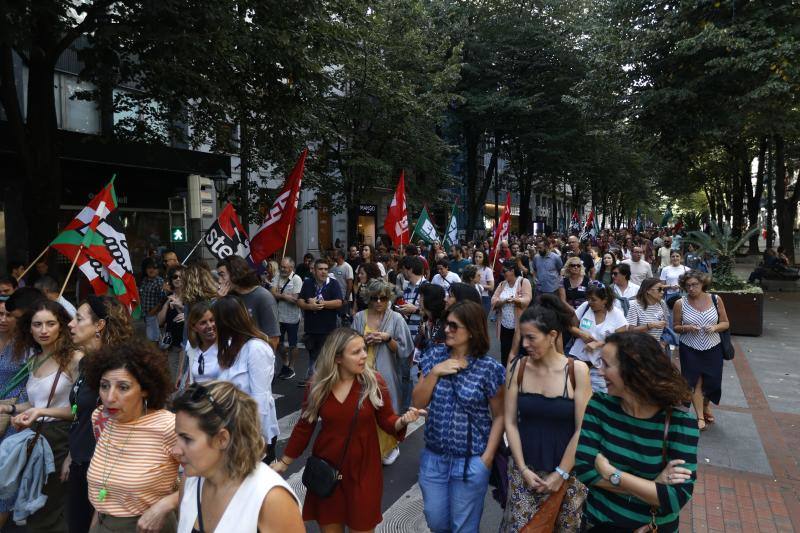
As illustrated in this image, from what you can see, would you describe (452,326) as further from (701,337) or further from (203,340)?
(701,337)

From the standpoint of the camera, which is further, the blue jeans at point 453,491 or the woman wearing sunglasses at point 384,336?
the woman wearing sunglasses at point 384,336

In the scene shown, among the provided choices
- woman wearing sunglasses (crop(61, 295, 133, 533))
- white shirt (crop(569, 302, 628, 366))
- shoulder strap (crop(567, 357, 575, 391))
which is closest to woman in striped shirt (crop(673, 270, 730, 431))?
white shirt (crop(569, 302, 628, 366))

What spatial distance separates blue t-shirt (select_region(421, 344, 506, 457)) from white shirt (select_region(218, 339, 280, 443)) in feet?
3.80

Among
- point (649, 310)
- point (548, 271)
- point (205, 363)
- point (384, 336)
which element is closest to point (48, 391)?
point (205, 363)

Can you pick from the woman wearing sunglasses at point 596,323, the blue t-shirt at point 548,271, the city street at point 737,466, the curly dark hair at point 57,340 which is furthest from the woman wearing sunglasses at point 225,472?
the blue t-shirt at point 548,271

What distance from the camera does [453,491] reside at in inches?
125

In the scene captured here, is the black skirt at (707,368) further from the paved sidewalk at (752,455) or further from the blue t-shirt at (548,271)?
the blue t-shirt at (548,271)

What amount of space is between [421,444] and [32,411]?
3.67 metres

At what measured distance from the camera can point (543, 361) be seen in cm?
327

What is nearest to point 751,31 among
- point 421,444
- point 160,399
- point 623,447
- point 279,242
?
point 279,242

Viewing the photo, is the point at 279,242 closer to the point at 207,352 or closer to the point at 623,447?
the point at 207,352

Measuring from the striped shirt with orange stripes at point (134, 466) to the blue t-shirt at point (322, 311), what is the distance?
4867 millimetres

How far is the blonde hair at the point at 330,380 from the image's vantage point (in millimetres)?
3104

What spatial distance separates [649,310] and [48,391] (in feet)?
18.9
